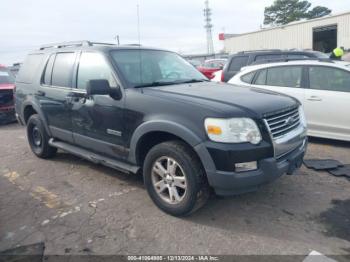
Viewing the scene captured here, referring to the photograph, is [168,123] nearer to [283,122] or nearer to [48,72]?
[283,122]

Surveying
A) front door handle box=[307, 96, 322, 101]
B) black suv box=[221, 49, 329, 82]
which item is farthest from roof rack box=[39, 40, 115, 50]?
black suv box=[221, 49, 329, 82]

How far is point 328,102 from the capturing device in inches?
231

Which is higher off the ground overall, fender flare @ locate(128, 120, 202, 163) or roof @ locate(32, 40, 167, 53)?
roof @ locate(32, 40, 167, 53)

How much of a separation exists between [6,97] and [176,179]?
793cm

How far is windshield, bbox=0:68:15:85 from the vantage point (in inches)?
409

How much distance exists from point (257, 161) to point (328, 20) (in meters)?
30.1

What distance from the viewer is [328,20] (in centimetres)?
2892

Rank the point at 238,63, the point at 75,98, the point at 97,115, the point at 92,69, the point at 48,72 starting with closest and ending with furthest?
1. the point at 97,115
2. the point at 92,69
3. the point at 75,98
4. the point at 48,72
5. the point at 238,63

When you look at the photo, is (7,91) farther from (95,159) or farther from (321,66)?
(321,66)

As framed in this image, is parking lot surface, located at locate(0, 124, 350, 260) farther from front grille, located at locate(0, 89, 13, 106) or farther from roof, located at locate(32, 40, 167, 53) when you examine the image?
front grille, located at locate(0, 89, 13, 106)

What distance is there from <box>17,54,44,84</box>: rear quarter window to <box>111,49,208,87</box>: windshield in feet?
6.53

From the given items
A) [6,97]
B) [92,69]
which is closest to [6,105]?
[6,97]

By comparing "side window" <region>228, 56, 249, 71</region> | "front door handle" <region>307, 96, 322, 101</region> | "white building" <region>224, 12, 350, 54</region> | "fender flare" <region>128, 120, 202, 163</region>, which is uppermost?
"white building" <region>224, 12, 350, 54</region>

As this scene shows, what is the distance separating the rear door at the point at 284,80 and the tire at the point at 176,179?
3564 millimetres
